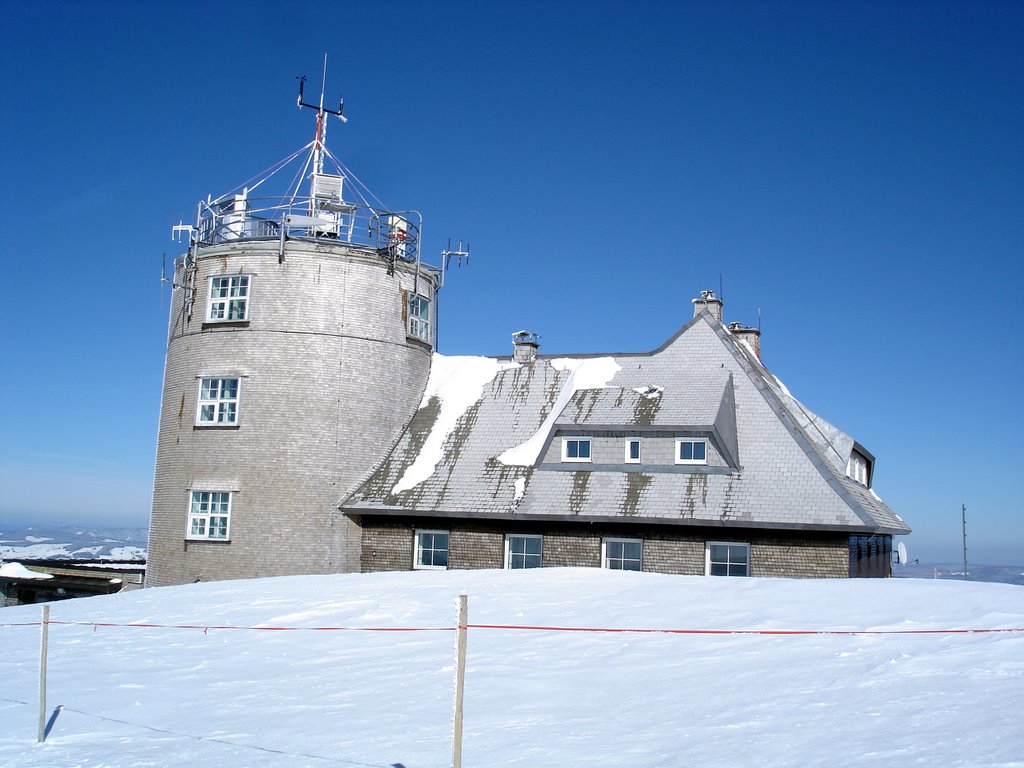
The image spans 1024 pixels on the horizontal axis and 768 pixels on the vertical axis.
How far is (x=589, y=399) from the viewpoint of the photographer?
89.4 ft

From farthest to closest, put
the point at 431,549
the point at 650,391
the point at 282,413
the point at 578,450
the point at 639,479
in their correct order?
the point at 650,391, the point at 282,413, the point at 431,549, the point at 578,450, the point at 639,479

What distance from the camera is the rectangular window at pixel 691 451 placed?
81.7 feet

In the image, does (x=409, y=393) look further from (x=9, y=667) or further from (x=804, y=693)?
(x=804, y=693)

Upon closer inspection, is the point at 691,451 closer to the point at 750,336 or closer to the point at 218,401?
the point at 750,336

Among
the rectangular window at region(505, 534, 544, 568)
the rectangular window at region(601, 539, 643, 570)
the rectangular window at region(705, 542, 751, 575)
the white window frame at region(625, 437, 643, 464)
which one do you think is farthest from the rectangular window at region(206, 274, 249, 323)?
the rectangular window at region(705, 542, 751, 575)

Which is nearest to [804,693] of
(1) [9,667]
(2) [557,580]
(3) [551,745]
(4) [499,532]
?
(3) [551,745]

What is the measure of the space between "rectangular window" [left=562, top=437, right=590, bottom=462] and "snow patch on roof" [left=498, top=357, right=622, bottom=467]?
0.70 metres

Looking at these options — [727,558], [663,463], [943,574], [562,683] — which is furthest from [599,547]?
[943,574]

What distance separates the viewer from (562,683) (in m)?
11.4

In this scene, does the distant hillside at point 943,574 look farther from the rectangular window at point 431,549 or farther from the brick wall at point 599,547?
the rectangular window at point 431,549

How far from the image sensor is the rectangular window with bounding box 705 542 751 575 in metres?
23.4

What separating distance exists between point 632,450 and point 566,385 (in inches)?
152

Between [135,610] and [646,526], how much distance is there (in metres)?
12.0

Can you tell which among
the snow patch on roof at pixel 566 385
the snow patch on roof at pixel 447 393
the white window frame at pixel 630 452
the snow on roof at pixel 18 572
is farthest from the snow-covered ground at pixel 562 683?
the snow on roof at pixel 18 572
